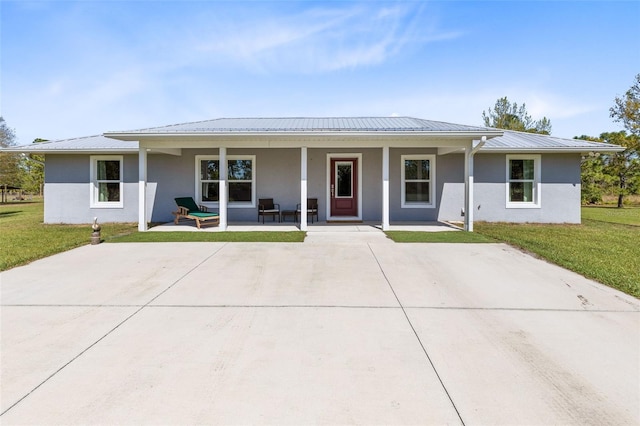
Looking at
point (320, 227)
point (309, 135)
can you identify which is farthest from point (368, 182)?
point (309, 135)

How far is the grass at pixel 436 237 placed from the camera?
8.85m

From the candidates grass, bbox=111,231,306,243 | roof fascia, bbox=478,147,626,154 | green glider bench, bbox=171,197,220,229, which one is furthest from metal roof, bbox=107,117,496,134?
grass, bbox=111,231,306,243

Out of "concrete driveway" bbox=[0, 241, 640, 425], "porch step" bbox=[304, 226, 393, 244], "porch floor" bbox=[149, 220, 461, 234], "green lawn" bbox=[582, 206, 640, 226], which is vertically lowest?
"concrete driveway" bbox=[0, 241, 640, 425]

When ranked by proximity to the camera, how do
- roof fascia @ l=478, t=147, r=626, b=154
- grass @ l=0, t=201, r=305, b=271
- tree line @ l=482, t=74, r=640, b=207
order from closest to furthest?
grass @ l=0, t=201, r=305, b=271 < roof fascia @ l=478, t=147, r=626, b=154 < tree line @ l=482, t=74, r=640, b=207

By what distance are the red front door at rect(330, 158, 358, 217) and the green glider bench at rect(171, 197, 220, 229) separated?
4.34 m

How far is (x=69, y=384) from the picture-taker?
2531mm

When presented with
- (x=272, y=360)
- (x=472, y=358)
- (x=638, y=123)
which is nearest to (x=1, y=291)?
(x=272, y=360)

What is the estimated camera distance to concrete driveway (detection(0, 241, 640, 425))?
89.0 inches

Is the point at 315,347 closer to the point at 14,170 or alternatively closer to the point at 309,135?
the point at 309,135

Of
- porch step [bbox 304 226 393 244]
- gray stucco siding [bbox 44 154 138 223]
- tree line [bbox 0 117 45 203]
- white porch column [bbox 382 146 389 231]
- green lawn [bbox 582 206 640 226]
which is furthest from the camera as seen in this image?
tree line [bbox 0 117 45 203]

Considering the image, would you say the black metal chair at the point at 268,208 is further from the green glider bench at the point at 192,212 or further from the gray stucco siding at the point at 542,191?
the gray stucco siding at the point at 542,191

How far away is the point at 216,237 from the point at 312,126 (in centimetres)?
537

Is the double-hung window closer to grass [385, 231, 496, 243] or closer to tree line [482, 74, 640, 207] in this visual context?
grass [385, 231, 496, 243]

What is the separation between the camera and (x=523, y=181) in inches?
503
